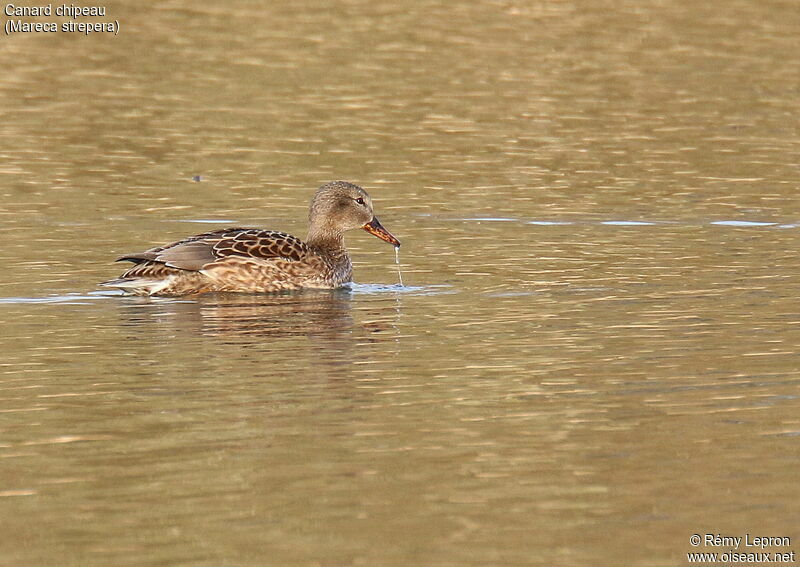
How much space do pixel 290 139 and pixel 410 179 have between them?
119 inches

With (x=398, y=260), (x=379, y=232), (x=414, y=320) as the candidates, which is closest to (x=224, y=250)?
(x=379, y=232)

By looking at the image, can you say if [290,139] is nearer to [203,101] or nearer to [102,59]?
[203,101]

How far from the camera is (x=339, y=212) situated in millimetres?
15391

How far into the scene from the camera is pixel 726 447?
27.7ft

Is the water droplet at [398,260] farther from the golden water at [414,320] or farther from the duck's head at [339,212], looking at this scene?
the duck's head at [339,212]

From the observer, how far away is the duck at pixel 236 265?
44.8 ft

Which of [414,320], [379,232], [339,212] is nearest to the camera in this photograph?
[414,320]

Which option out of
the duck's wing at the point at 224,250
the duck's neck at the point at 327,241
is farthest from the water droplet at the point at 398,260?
the duck's wing at the point at 224,250

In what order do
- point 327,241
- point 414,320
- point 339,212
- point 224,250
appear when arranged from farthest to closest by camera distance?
point 339,212
point 327,241
point 224,250
point 414,320

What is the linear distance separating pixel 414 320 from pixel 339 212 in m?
3.27

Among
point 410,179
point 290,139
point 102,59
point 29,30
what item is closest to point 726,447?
point 410,179

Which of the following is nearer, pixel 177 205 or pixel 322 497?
pixel 322 497

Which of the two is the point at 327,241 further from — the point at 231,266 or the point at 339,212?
the point at 231,266

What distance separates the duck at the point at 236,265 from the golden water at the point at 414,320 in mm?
229
